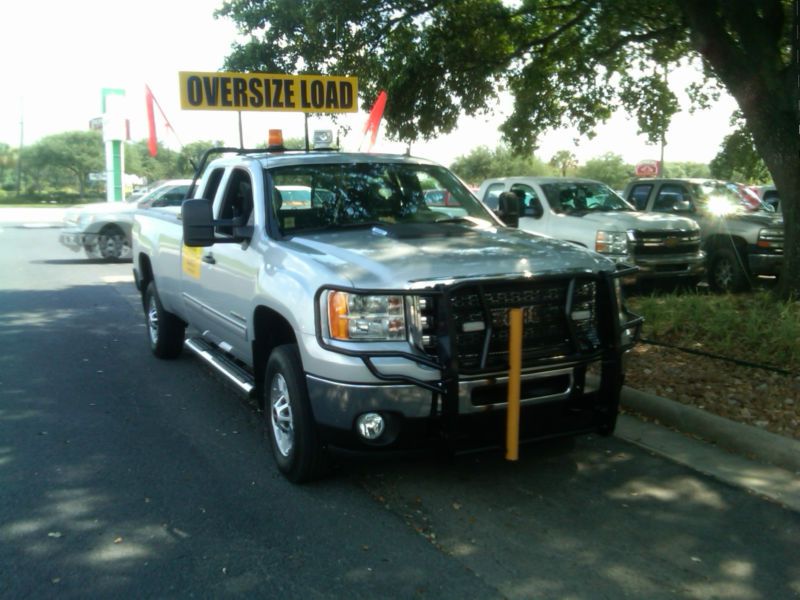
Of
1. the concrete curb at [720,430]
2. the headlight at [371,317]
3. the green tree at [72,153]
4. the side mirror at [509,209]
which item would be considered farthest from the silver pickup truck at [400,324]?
the green tree at [72,153]

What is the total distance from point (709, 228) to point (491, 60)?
4.19m

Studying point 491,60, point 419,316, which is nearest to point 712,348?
point 419,316

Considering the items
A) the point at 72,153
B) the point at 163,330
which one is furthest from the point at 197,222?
the point at 72,153

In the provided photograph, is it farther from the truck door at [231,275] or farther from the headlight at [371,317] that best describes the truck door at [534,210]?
the headlight at [371,317]

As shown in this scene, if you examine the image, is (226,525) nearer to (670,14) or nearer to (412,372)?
(412,372)

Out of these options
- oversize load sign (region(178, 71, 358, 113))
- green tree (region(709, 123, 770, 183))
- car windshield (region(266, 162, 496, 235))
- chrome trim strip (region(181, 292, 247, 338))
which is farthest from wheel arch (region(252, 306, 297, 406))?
green tree (region(709, 123, 770, 183))

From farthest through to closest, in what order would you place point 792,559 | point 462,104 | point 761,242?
point 462,104 < point 761,242 < point 792,559

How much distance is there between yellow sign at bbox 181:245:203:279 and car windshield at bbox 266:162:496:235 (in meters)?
1.15

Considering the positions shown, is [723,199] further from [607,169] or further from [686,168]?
[686,168]

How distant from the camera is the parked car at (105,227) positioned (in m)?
18.1

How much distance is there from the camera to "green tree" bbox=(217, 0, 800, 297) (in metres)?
11.5

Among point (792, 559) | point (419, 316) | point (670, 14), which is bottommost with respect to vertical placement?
point (792, 559)

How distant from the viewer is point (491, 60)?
41.1 feet

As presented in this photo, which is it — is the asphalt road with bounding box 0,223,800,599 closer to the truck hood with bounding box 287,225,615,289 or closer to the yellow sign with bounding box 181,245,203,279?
the truck hood with bounding box 287,225,615,289
